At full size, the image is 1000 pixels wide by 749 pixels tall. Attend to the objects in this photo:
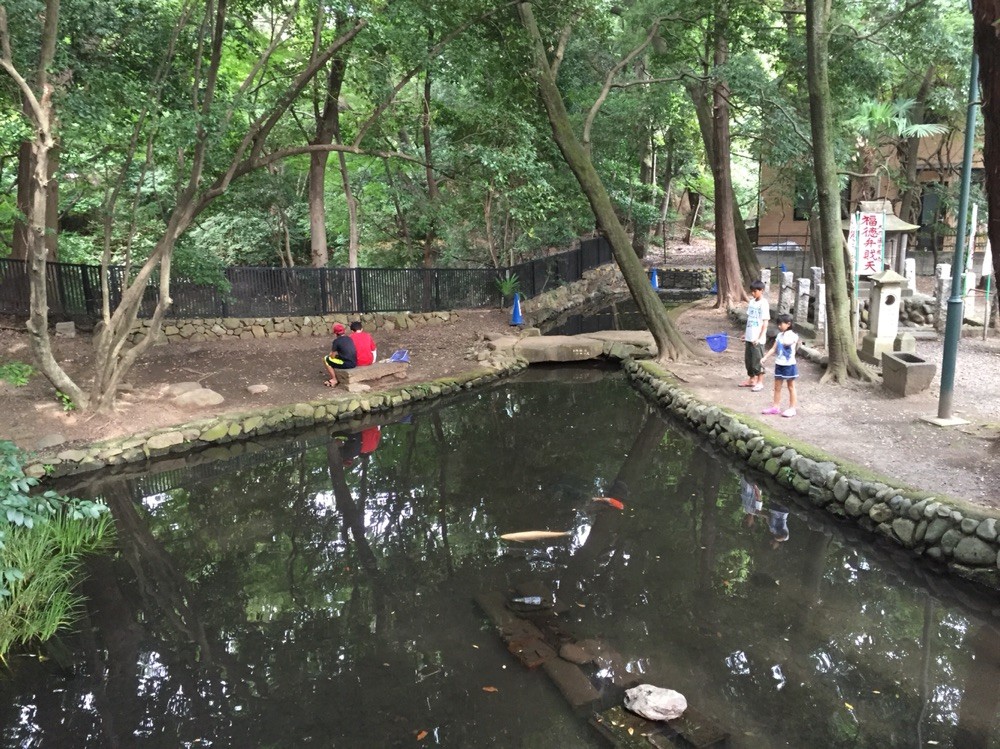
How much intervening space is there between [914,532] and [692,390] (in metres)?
5.01

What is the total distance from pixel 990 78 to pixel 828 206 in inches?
212

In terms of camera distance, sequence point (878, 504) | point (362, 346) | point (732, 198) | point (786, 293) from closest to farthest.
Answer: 1. point (878, 504)
2. point (362, 346)
3. point (786, 293)
4. point (732, 198)

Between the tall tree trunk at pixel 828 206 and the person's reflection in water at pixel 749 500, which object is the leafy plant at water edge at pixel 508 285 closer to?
the tall tree trunk at pixel 828 206

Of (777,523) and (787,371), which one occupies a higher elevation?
(787,371)

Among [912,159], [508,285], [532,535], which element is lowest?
[532,535]

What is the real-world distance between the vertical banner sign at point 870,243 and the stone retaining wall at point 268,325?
9.11m

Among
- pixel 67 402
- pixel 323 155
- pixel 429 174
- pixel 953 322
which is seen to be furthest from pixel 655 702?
pixel 429 174

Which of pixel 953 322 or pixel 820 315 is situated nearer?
pixel 953 322

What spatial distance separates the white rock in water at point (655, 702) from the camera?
170 inches

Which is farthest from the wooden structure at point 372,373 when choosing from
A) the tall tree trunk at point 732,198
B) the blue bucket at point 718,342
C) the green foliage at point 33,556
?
the tall tree trunk at point 732,198

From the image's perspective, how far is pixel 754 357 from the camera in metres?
10.6

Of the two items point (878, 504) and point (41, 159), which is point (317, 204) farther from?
point (878, 504)

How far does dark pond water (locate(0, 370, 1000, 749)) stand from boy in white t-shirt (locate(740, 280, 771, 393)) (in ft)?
7.35

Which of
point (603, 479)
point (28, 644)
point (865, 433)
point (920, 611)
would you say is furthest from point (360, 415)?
point (920, 611)
